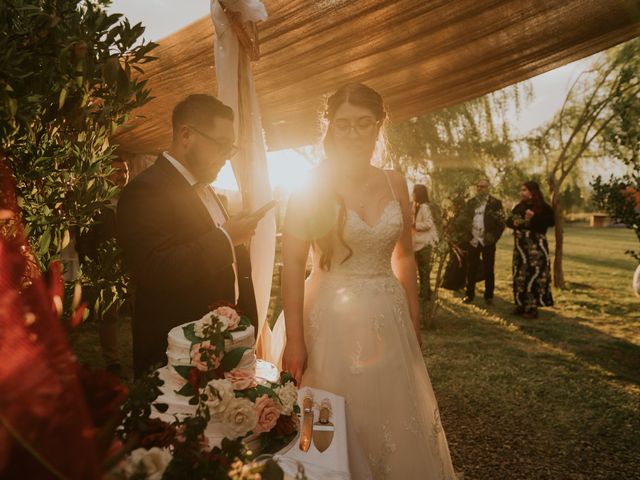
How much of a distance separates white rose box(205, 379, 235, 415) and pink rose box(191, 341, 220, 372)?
12 centimetres

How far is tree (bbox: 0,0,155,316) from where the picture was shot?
1.14m

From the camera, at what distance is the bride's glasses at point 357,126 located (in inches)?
97.7

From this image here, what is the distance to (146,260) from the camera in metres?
2.02

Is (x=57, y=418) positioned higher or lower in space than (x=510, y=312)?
higher

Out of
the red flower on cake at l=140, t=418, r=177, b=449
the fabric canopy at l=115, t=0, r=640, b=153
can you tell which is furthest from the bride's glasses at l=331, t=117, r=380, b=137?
the red flower on cake at l=140, t=418, r=177, b=449

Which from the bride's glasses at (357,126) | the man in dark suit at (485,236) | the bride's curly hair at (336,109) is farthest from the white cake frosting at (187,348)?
the man in dark suit at (485,236)

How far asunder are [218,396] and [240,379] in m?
0.15

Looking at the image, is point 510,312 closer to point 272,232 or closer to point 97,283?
point 272,232

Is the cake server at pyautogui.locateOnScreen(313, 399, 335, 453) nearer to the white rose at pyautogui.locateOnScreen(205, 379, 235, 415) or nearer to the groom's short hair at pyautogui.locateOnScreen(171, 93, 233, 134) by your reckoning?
the white rose at pyautogui.locateOnScreen(205, 379, 235, 415)

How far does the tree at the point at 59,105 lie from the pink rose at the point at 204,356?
55 cm

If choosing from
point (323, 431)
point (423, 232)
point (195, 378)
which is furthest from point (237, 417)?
point (423, 232)

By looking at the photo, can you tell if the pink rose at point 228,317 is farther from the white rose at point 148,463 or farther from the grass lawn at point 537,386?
the grass lawn at point 537,386

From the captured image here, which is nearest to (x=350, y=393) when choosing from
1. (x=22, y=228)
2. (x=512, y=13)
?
(x=22, y=228)

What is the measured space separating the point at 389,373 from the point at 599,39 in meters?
2.92
